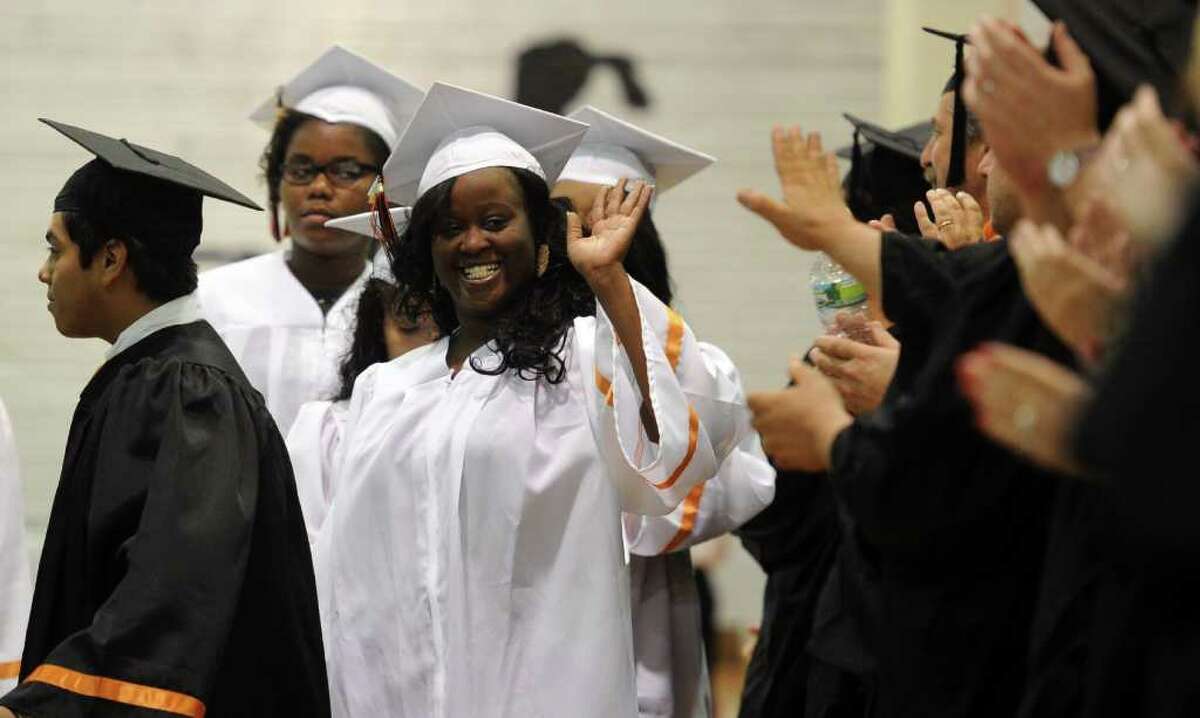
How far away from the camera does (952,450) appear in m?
2.25

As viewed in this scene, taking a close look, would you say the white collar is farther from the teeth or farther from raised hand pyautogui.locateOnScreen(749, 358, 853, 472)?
raised hand pyautogui.locateOnScreen(749, 358, 853, 472)

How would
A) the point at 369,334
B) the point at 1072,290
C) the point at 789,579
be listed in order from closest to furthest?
the point at 1072,290, the point at 789,579, the point at 369,334

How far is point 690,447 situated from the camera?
3.50 meters

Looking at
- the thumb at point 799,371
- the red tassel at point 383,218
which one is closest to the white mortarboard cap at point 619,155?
the red tassel at point 383,218

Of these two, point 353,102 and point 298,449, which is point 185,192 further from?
point 353,102

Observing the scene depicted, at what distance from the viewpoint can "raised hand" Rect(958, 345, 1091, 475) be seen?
1.88 metres

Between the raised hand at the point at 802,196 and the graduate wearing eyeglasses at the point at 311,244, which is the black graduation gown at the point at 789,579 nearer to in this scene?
the raised hand at the point at 802,196

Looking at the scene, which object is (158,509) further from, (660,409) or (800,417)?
(800,417)

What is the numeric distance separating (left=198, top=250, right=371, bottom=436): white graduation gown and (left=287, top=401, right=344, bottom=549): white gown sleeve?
0.51 meters

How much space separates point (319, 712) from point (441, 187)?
3.63 ft

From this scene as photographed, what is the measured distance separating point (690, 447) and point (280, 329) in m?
1.96

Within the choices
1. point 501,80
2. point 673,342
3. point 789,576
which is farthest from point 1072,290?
point 501,80

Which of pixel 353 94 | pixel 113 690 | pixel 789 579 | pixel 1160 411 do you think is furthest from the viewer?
pixel 353 94

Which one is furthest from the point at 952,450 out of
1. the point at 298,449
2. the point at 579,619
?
the point at 298,449
